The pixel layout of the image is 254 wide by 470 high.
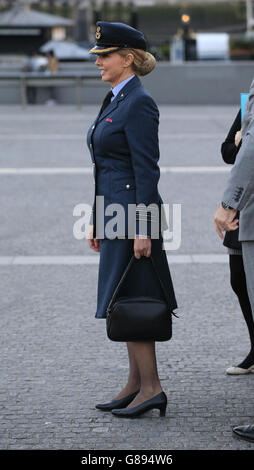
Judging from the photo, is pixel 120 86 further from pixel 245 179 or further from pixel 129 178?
pixel 245 179

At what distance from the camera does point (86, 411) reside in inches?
167

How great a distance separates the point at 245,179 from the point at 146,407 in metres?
1.30

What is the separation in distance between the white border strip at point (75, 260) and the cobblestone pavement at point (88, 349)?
0.09 m

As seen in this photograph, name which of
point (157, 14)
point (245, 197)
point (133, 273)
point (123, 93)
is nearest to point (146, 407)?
point (133, 273)

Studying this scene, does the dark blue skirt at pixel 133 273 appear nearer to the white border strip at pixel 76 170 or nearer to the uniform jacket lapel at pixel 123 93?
the uniform jacket lapel at pixel 123 93

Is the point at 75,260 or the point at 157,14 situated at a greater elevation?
the point at 75,260

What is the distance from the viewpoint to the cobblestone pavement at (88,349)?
398 cm

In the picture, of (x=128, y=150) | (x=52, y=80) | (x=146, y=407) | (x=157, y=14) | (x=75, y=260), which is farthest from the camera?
(x=157, y=14)

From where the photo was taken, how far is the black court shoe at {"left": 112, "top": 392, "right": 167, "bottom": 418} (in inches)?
163

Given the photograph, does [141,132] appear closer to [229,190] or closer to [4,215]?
[229,190]

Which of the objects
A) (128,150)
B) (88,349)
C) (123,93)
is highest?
(123,93)

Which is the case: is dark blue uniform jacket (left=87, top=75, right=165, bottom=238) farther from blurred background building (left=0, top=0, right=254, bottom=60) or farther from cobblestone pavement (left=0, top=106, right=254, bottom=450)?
blurred background building (left=0, top=0, right=254, bottom=60)

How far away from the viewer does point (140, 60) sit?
4.04 metres
